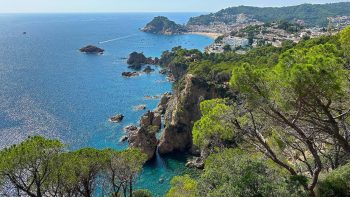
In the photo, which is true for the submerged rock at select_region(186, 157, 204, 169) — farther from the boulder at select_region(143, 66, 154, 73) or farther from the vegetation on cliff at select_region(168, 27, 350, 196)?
the boulder at select_region(143, 66, 154, 73)

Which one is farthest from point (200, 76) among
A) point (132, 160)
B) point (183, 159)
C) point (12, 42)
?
point (12, 42)

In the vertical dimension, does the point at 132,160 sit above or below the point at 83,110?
above

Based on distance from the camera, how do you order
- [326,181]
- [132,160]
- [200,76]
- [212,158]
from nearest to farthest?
1. [326,181]
2. [212,158]
3. [132,160]
4. [200,76]

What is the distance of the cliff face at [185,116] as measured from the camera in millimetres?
44344

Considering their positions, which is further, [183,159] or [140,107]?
[140,107]

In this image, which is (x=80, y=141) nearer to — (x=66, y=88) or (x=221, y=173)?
(x=66, y=88)

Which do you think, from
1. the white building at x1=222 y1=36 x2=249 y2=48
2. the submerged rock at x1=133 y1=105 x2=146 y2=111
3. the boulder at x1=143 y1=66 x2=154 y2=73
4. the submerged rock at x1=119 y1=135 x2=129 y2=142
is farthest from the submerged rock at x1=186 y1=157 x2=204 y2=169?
the white building at x1=222 y1=36 x2=249 y2=48

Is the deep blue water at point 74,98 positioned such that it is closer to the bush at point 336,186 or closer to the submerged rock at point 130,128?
the submerged rock at point 130,128

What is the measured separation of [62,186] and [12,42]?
15522cm

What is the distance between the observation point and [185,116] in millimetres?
45750

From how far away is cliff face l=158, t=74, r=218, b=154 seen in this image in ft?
145

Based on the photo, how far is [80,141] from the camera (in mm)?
46938

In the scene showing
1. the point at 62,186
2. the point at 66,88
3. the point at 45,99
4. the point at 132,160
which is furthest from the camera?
the point at 66,88

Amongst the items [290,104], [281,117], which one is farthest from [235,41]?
[290,104]
